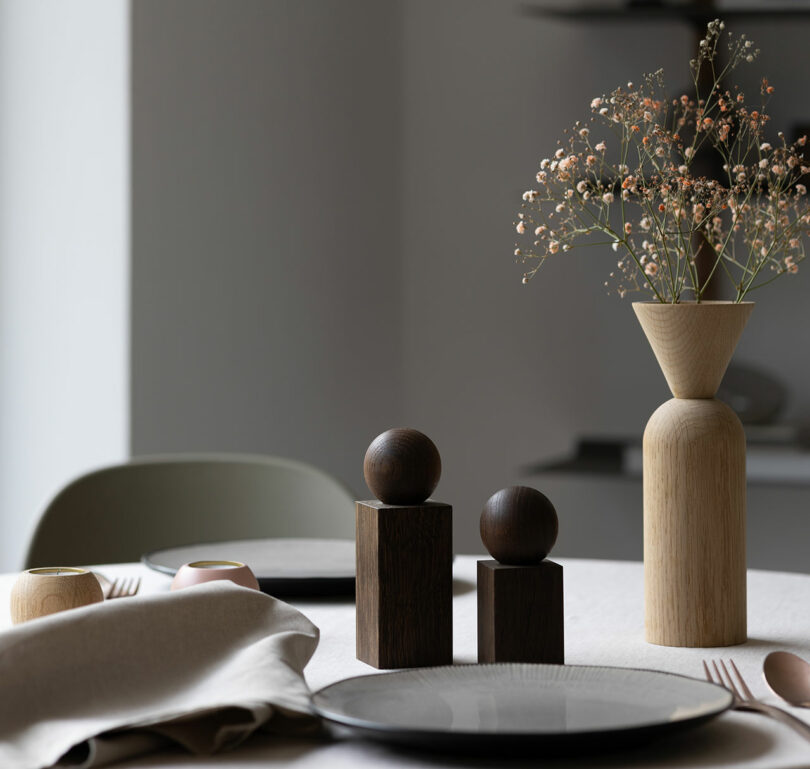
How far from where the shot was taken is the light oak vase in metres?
1.05

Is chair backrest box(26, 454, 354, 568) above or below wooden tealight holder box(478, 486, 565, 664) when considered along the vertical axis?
below

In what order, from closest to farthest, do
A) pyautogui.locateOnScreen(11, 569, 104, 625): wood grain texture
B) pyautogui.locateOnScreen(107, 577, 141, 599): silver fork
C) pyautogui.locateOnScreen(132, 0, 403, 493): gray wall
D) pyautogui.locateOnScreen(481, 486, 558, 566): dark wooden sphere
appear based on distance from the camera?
pyautogui.locateOnScreen(481, 486, 558, 566): dark wooden sphere
pyautogui.locateOnScreen(11, 569, 104, 625): wood grain texture
pyautogui.locateOnScreen(107, 577, 141, 599): silver fork
pyautogui.locateOnScreen(132, 0, 403, 493): gray wall

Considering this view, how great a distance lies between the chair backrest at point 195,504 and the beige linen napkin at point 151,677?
3.38ft

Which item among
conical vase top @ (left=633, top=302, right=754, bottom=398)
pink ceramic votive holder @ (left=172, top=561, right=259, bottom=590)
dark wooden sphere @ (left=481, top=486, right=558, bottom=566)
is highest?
conical vase top @ (left=633, top=302, right=754, bottom=398)

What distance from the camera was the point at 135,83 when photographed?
2566 mm

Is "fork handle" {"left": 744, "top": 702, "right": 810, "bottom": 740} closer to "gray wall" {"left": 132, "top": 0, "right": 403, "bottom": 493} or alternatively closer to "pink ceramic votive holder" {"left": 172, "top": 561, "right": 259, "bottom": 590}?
"pink ceramic votive holder" {"left": 172, "top": 561, "right": 259, "bottom": 590}

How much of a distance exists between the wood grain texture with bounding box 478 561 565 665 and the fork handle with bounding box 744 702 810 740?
17 centimetres

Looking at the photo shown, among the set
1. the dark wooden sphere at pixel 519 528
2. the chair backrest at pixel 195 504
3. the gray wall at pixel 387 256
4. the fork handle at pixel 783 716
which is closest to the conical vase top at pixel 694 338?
the dark wooden sphere at pixel 519 528

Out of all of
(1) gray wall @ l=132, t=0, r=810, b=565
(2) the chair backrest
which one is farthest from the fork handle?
(1) gray wall @ l=132, t=0, r=810, b=565

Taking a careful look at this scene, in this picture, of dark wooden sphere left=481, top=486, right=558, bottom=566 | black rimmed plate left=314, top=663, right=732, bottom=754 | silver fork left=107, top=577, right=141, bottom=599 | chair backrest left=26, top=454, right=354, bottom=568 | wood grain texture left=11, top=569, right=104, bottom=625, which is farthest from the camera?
chair backrest left=26, top=454, right=354, bottom=568

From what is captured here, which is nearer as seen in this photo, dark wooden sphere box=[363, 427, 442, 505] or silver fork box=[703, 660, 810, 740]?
silver fork box=[703, 660, 810, 740]

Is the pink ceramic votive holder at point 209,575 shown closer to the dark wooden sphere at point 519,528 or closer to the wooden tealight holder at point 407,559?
the wooden tealight holder at point 407,559

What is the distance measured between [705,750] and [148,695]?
1.13 feet

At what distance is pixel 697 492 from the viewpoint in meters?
1.05
